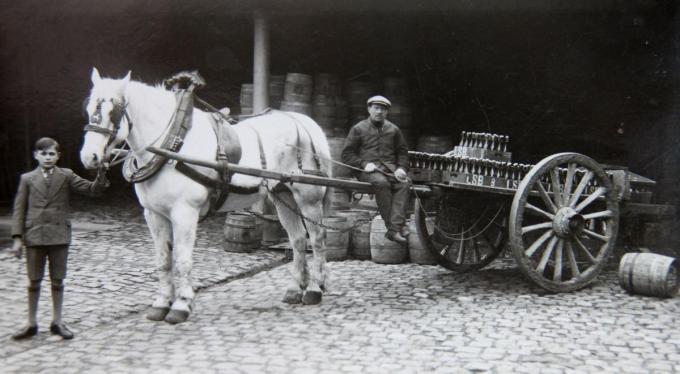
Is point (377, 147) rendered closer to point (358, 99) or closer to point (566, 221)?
point (566, 221)

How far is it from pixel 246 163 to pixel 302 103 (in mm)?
4421

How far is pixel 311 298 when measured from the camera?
700 centimetres

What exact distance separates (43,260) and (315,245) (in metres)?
2.53

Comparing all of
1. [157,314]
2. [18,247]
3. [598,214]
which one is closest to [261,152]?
[157,314]

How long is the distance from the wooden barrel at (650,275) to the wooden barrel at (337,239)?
3.47m

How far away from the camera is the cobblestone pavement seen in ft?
17.0

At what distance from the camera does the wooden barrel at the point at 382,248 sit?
9.34m

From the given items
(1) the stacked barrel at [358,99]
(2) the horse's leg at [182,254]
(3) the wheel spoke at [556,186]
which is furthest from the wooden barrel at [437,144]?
(2) the horse's leg at [182,254]

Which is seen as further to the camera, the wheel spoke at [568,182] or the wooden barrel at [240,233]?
the wooden barrel at [240,233]

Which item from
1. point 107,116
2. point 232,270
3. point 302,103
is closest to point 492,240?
point 232,270

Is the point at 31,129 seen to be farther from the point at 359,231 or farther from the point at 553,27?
the point at 553,27

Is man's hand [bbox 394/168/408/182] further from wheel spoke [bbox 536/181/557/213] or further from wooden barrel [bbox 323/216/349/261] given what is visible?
wooden barrel [bbox 323/216/349/261]

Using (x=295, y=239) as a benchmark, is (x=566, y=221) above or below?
above

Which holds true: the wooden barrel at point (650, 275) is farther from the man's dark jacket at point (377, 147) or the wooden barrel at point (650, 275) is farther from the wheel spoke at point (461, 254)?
the man's dark jacket at point (377, 147)
